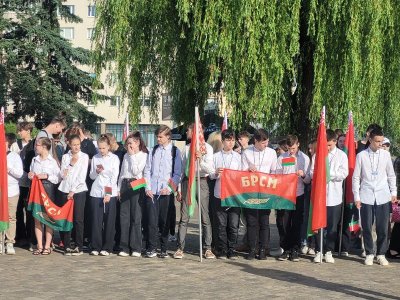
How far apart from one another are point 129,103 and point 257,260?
7.52 meters

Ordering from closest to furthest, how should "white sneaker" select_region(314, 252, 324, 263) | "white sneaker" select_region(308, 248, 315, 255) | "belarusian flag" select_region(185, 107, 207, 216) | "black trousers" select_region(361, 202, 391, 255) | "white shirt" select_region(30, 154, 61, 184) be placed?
"black trousers" select_region(361, 202, 391, 255), "white sneaker" select_region(314, 252, 324, 263), "belarusian flag" select_region(185, 107, 207, 216), "white shirt" select_region(30, 154, 61, 184), "white sneaker" select_region(308, 248, 315, 255)

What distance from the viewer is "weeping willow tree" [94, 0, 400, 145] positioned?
17.0m

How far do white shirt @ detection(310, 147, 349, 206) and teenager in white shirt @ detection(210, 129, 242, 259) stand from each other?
130 cm

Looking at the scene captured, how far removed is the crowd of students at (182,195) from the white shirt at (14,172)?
2cm

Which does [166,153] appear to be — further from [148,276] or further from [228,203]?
[148,276]

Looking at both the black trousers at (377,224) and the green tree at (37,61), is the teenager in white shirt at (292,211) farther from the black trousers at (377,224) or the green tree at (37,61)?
the green tree at (37,61)

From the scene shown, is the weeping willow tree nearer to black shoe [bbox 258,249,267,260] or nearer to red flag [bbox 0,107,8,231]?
black shoe [bbox 258,249,267,260]

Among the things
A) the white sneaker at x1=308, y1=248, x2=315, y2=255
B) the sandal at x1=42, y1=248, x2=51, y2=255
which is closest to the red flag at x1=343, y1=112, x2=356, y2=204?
the white sneaker at x1=308, y1=248, x2=315, y2=255

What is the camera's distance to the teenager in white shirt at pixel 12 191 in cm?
1362

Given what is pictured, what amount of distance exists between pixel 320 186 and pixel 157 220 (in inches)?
103

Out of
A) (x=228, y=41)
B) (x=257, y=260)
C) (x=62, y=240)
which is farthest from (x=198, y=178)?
(x=228, y=41)

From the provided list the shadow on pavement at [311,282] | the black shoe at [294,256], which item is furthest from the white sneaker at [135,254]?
the black shoe at [294,256]

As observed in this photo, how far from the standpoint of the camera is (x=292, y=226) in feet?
42.8

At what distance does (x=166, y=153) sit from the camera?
520 inches
